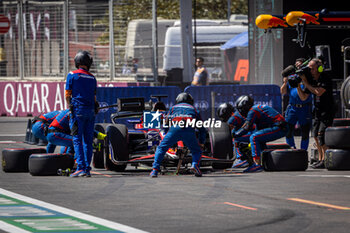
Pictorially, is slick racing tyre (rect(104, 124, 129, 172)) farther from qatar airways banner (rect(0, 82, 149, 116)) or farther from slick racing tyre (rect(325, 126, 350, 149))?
qatar airways banner (rect(0, 82, 149, 116))

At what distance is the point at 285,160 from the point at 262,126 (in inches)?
30.5

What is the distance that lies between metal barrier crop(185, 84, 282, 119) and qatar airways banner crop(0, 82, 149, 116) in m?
6.00

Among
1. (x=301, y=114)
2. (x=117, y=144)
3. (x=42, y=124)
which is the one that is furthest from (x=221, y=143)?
(x=42, y=124)

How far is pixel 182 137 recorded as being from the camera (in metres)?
12.4

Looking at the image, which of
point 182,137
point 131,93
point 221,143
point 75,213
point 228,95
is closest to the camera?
point 75,213

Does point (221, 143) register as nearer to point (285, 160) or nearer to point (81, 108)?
point (285, 160)

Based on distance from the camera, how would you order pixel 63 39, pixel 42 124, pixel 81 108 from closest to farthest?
1. pixel 81 108
2. pixel 42 124
3. pixel 63 39

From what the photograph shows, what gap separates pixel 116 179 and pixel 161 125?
4.96 ft

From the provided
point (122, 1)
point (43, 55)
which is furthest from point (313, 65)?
point (43, 55)

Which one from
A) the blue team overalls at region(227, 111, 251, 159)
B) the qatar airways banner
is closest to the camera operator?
the blue team overalls at region(227, 111, 251, 159)

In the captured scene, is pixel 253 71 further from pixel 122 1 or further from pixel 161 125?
pixel 161 125

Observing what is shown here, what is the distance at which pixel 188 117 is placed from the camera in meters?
12.5

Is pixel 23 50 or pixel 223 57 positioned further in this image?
pixel 223 57

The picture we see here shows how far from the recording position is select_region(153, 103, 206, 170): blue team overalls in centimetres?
1239
